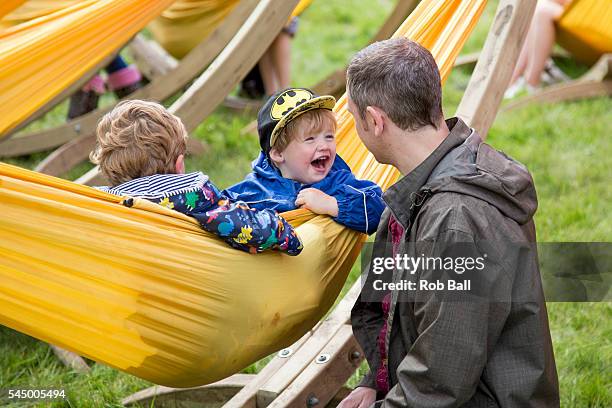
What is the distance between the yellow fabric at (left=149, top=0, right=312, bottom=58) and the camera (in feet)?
18.1

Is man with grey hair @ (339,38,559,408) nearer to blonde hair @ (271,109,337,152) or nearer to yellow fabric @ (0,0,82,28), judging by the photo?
blonde hair @ (271,109,337,152)

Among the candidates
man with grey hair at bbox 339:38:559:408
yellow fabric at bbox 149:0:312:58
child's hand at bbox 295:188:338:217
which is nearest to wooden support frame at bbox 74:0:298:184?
child's hand at bbox 295:188:338:217

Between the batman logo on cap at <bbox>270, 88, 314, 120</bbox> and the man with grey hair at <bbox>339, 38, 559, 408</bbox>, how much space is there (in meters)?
0.42

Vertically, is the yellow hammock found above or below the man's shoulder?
below

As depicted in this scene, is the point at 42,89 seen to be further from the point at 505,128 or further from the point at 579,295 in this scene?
the point at 505,128

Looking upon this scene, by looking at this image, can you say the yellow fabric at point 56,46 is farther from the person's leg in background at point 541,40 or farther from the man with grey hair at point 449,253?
the person's leg in background at point 541,40

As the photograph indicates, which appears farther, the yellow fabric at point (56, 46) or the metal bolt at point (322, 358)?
the yellow fabric at point (56, 46)

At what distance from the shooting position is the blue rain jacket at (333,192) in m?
2.48

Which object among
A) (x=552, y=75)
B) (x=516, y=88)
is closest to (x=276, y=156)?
(x=516, y=88)

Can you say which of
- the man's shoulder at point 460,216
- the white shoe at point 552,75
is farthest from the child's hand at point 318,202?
the white shoe at point 552,75

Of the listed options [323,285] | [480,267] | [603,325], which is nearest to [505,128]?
[603,325]

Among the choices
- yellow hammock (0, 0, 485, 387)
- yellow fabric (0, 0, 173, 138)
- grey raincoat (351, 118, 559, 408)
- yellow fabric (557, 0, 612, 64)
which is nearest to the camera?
grey raincoat (351, 118, 559, 408)

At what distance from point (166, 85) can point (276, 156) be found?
2.39 m

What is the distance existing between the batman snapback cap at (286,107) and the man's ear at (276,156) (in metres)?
0.02
